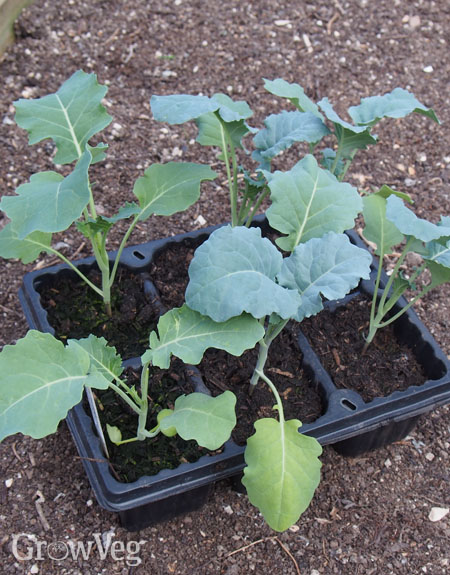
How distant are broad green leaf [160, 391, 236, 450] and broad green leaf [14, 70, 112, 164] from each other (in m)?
0.75

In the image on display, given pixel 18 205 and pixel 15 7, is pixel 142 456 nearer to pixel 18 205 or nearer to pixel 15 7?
pixel 18 205

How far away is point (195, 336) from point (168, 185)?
1.89 ft

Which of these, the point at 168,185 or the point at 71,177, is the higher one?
the point at 71,177

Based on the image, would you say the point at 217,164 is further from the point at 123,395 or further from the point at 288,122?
the point at 123,395

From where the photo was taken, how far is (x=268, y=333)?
1609 millimetres

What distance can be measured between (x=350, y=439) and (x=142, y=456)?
0.63 m

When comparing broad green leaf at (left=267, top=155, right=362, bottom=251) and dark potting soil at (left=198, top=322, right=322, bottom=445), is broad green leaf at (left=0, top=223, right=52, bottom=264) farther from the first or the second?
broad green leaf at (left=267, top=155, right=362, bottom=251)

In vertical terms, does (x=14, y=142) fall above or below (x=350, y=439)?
above

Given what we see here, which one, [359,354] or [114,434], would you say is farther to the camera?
[359,354]

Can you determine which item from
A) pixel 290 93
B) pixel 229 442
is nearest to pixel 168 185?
pixel 290 93

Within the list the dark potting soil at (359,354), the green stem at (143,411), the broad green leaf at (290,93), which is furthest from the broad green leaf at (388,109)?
the green stem at (143,411)

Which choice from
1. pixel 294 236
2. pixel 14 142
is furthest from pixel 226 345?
pixel 14 142

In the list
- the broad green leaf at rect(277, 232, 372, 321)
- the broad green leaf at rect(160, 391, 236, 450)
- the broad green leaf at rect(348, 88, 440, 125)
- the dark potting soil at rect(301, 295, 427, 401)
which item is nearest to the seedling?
the broad green leaf at rect(160, 391, 236, 450)

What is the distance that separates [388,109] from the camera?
1773mm
